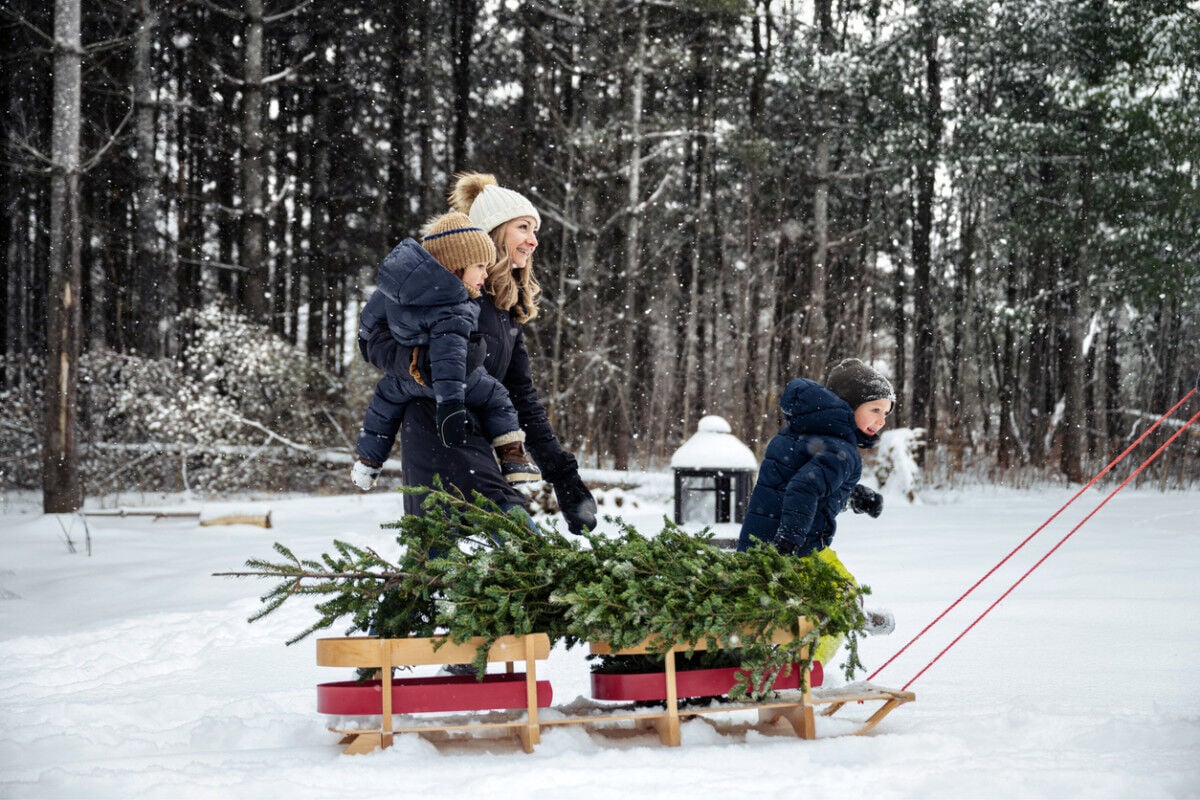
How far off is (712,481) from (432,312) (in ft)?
20.5

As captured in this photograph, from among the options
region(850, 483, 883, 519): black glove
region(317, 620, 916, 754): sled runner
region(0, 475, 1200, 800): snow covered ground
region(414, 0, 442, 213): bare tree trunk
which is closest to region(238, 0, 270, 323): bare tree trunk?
region(414, 0, 442, 213): bare tree trunk

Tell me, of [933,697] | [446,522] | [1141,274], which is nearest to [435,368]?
[446,522]

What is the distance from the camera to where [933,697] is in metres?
4.25

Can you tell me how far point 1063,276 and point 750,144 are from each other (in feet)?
23.9

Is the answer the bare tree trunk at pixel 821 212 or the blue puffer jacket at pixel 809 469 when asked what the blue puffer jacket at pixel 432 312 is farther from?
the bare tree trunk at pixel 821 212

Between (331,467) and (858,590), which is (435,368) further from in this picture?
(331,467)

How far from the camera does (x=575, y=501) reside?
398cm

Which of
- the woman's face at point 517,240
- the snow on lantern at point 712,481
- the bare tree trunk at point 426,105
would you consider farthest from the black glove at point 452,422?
the bare tree trunk at point 426,105

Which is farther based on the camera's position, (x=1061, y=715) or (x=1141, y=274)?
(x=1141, y=274)

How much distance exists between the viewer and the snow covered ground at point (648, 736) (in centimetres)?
289

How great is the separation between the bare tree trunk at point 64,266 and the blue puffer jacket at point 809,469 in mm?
10129

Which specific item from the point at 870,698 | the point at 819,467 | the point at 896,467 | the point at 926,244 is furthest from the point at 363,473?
the point at 926,244

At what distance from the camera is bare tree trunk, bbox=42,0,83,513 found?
39.4 feet

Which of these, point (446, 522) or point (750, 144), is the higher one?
point (750, 144)
